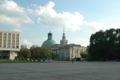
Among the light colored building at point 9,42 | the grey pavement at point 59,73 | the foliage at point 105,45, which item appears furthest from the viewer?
the light colored building at point 9,42

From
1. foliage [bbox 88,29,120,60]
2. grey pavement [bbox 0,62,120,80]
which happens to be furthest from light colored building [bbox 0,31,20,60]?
grey pavement [bbox 0,62,120,80]

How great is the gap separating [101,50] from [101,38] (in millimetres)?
4393

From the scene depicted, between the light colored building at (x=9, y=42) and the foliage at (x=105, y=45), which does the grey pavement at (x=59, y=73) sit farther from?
the light colored building at (x=9, y=42)

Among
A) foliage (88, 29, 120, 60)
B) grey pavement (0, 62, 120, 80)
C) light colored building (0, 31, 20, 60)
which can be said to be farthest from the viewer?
light colored building (0, 31, 20, 60)

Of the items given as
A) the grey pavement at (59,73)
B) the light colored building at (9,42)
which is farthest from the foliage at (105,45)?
the grey pavement at (59,73)

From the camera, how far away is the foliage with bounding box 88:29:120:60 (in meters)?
89.9

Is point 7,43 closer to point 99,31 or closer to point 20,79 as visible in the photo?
point 99,31

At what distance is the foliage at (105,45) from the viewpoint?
89875 millimetres

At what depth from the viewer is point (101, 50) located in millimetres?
93375

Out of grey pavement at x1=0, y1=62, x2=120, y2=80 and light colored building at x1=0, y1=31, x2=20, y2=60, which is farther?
light colored building at x1=0, y1=31, x2=20, y2=60

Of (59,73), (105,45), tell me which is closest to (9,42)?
(105,45)

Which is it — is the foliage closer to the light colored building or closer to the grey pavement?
the light colored building

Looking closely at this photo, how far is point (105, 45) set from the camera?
304 ft

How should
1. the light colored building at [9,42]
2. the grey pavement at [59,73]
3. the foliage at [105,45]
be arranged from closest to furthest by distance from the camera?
1. the grey pavement at [59,73]
2. the foliage at [105,45]
3. the light colored building at [9,42]
